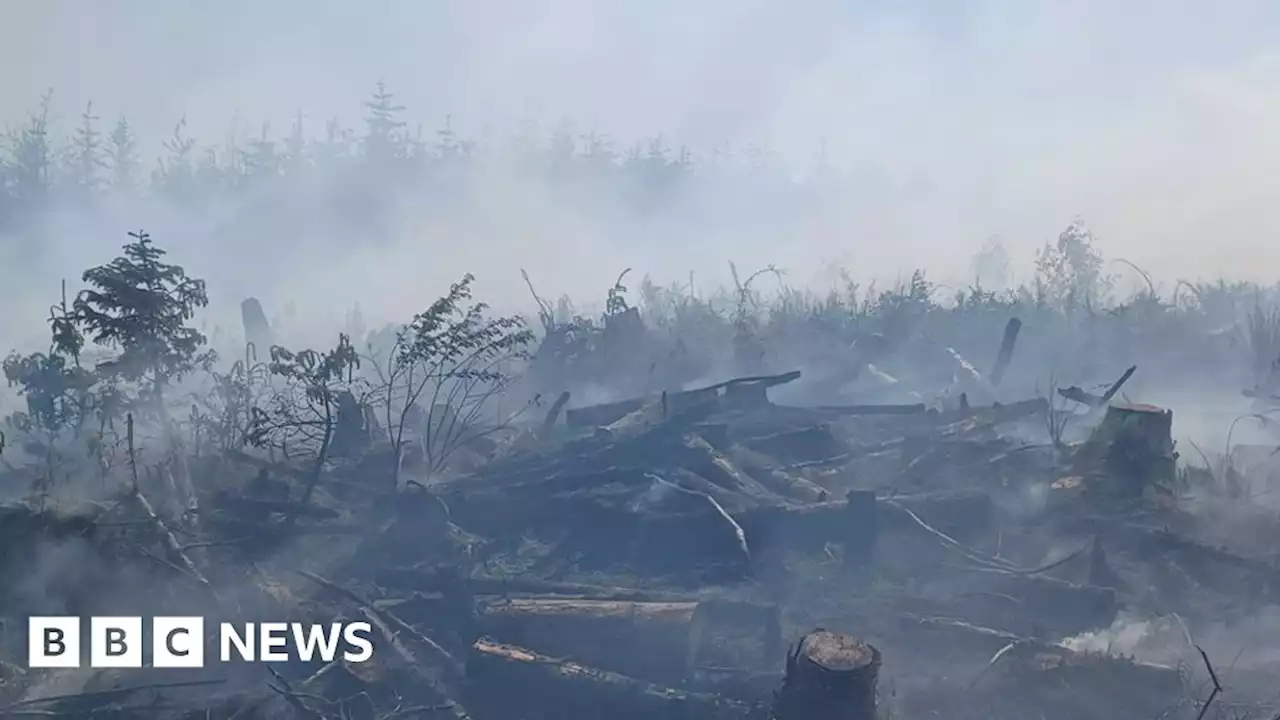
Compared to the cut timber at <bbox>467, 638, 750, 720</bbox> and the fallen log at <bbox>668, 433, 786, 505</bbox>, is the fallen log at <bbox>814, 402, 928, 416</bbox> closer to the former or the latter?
the fallen log at <bbox>668, 433, 786, 505</bbox>

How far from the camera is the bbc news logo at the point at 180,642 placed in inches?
332

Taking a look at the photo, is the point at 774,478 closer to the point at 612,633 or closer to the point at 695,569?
the point at 695,569

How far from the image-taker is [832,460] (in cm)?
1290

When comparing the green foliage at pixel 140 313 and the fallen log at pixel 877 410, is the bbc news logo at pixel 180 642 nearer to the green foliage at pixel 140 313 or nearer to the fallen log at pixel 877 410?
the green foliage at pixel 140 313

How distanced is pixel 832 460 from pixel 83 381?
1053 cm

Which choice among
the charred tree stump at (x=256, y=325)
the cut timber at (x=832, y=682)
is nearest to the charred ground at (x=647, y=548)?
the cut timber at (x=832, y=682)

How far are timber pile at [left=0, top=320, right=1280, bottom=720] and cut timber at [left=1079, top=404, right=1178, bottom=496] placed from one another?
1.0 inches

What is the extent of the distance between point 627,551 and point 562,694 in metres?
3.07

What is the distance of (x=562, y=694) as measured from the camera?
7551 mm

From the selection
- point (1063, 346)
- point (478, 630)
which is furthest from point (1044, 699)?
point (1063, 346)

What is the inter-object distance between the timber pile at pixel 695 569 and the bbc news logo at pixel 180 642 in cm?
21

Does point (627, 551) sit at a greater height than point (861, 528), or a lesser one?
lesser

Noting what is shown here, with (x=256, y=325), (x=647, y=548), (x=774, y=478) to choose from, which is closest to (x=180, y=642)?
(x=647, y=548)

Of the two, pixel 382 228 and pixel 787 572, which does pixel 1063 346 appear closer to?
pixel 787 572
